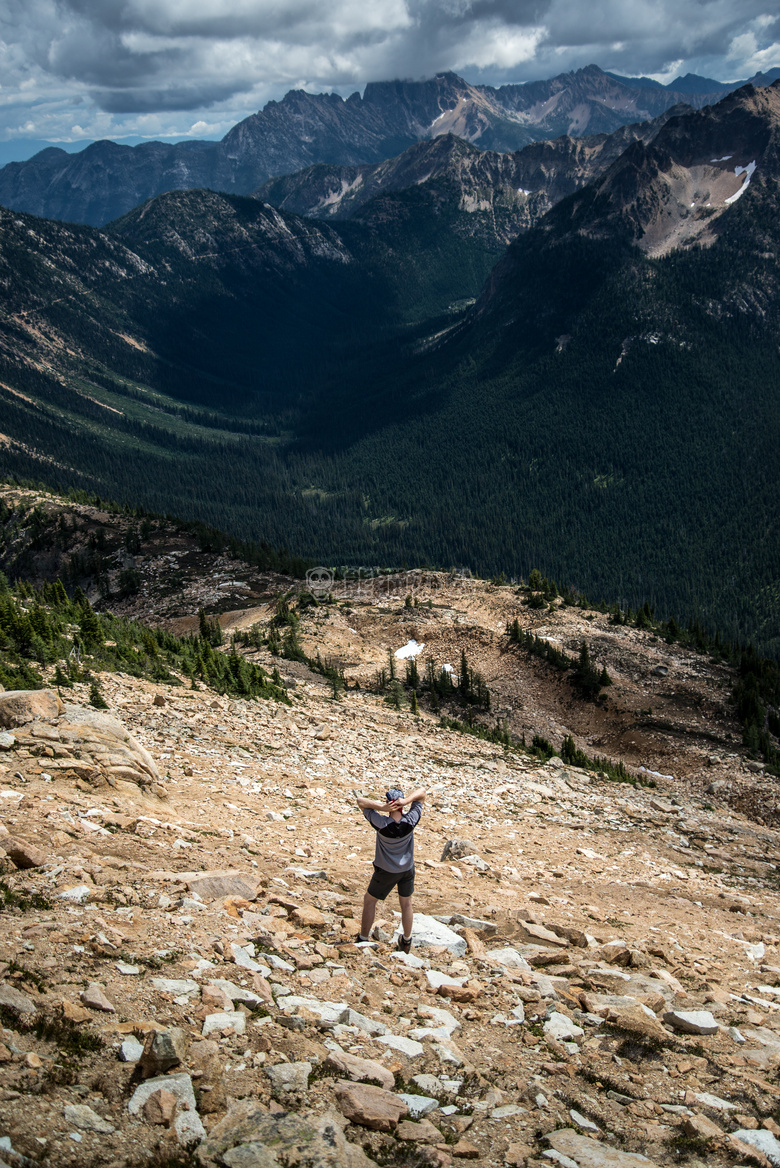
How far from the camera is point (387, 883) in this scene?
14.5 m

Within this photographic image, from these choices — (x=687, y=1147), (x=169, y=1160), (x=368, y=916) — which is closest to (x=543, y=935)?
(x=368, y=916)

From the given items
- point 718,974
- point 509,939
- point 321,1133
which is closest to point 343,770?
point 509,939

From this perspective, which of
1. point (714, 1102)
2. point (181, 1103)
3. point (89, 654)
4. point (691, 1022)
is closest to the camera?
point (181, 1103)

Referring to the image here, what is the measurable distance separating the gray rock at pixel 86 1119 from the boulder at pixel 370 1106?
2846mm

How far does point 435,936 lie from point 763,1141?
21.9 ft

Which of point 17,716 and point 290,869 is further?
point 17,716

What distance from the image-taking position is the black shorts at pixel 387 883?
14516mm

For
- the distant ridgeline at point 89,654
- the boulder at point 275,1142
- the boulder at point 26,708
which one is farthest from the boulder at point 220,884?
the distant ridgeline at point 89,654

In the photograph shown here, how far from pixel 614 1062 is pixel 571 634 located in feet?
172

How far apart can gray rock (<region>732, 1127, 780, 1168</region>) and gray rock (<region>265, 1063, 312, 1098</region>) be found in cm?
592

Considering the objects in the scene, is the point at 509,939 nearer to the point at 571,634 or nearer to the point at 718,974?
the point at 718,974

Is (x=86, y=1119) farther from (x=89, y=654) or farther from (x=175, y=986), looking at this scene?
(x=89, y=654)

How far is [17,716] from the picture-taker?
68.1ft

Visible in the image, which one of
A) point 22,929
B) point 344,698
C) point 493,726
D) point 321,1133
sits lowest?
point 493,726
